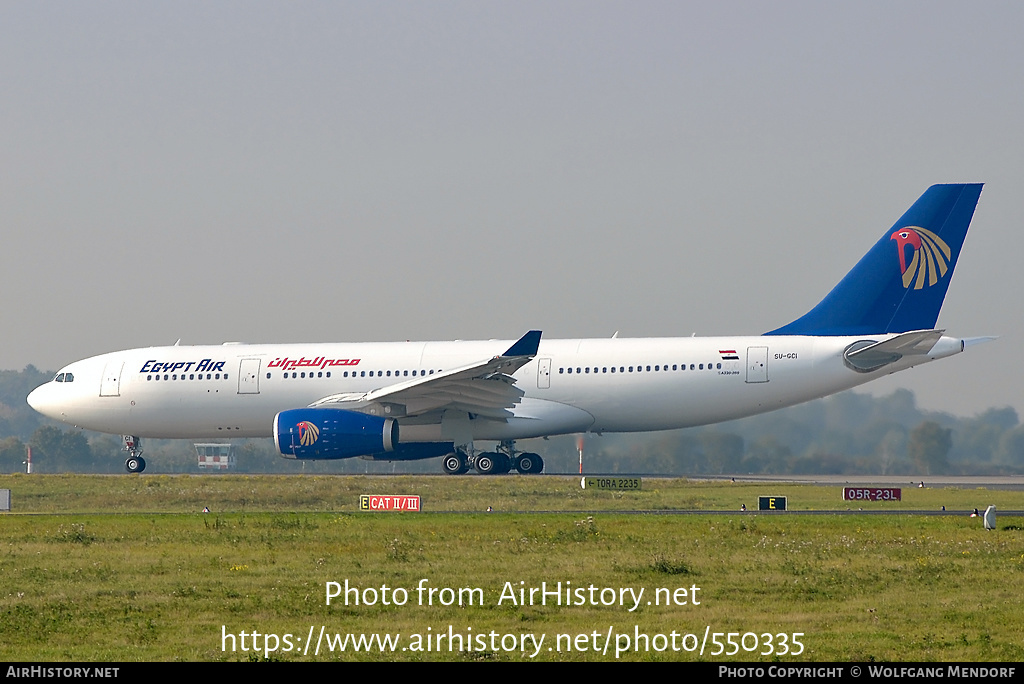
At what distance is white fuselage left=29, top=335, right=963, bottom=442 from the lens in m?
34.3

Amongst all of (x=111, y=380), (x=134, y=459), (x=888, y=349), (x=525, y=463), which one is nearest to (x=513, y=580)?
(x=888, y=349)

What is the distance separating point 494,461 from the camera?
35.8 metres

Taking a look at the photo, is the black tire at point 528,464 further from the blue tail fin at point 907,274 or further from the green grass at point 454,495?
the blue tail fin at point 907,274

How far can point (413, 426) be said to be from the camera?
3550 cm

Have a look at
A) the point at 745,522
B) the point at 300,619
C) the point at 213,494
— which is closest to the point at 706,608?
the point at 300,619

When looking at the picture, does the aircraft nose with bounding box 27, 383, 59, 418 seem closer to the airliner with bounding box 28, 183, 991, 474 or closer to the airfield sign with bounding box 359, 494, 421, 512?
the airliner with bounding box 28, 183, 991, 474

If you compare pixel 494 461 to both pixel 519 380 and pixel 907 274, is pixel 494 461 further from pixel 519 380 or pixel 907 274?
pixel 907 274

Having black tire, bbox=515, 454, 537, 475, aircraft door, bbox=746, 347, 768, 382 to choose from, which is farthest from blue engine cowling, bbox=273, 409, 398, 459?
aircraft door, bbox=746, 347, 768, 382

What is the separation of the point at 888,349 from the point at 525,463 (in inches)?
430

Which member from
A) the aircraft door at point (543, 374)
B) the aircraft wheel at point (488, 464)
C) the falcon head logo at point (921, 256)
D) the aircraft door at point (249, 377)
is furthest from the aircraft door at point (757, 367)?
the aircraft door at point (249, 377)

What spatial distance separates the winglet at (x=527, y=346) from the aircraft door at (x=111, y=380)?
13972 millimetres

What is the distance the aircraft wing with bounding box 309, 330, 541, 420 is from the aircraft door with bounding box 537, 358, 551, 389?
0.85 meters

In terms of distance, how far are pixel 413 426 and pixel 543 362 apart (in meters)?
4.16

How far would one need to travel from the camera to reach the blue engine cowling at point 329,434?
1291 inches
